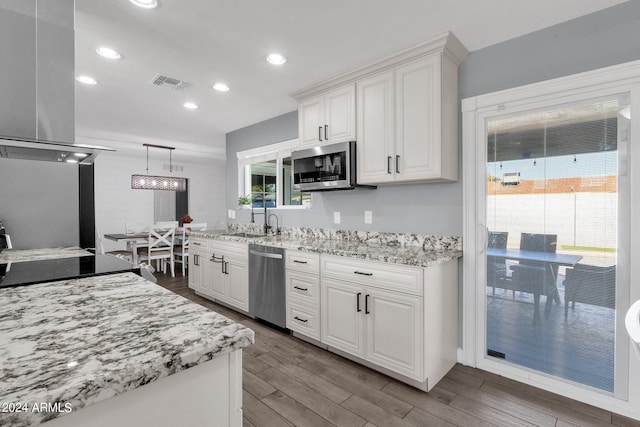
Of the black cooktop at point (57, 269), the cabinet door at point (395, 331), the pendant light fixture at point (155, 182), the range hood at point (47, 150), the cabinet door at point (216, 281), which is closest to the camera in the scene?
the black cooktop at point (57, 269)

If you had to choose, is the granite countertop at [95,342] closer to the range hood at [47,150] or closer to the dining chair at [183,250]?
the range hood at [47,150]

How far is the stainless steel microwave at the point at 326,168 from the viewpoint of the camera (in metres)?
2.74

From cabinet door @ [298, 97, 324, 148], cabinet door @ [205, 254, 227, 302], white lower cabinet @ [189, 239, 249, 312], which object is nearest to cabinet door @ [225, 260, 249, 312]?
white lower cabinet @ [189, 239, 249, 312]

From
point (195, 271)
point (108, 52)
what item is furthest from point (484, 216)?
point (195, 271)

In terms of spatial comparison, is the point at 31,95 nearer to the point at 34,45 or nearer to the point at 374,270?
the point at 34,45

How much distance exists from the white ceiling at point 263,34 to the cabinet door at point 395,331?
1848mm

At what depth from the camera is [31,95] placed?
1615 millimetres

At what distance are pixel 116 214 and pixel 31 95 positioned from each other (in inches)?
281

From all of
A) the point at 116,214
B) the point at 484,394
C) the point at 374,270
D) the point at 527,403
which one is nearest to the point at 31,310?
the point at 374,270

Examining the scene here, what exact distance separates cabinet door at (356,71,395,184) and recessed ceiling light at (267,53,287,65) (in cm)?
68

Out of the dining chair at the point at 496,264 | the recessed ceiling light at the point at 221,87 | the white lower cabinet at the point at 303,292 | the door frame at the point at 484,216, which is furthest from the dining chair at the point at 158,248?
the dining chair at the point at 496,264

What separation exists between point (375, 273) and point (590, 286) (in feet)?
4.59

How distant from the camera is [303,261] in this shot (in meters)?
2.81

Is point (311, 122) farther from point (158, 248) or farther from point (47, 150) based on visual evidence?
point (158, 248)
